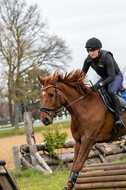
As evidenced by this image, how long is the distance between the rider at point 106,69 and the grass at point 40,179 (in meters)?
2.61

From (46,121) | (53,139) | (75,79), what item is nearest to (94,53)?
(75,79)

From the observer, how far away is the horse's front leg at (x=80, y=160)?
16.1 ft

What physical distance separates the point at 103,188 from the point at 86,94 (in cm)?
182

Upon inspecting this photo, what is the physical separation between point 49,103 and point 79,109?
2.21 ft

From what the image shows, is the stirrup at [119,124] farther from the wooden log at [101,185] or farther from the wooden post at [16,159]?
the wooden post at [16,159]

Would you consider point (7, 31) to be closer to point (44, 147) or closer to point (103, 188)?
point (44, 147)

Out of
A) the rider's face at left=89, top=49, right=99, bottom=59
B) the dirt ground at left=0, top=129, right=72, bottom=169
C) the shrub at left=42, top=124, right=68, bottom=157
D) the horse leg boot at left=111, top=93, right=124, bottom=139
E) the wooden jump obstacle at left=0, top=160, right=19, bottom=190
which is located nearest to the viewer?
the wooden jump obstacle at left=0, top=160, right=19, bottom=190

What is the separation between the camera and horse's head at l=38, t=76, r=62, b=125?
16.2 feet

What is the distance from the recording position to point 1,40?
31484 millimetres

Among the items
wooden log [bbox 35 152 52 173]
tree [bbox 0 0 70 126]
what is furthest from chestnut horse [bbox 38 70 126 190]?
tree [bbox 0 0 70 126]

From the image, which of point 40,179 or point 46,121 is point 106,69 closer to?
point 46,121

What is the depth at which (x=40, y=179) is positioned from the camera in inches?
323

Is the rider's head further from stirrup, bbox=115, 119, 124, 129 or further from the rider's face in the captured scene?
stirrup, bbox=115, 119, 124, 129

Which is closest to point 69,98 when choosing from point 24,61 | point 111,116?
point 111,116
